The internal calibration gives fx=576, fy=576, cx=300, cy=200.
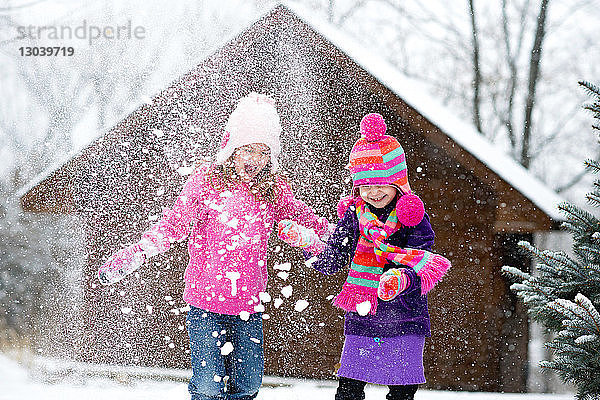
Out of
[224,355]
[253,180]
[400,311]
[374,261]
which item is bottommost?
[224,355]

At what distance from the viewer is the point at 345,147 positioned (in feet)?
16.0

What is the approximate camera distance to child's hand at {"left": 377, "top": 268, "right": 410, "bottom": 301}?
244cm

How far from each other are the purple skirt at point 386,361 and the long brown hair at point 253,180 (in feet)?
2.81

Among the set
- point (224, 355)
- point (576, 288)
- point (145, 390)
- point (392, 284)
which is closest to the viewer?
point (392, 284)

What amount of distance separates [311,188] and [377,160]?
89.4 inches

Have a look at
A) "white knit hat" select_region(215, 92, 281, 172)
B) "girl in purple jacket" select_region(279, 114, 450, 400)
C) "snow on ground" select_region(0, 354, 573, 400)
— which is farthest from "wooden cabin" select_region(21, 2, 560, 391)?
"girl in purple jacket" select_region(279, 114, 450, 400)

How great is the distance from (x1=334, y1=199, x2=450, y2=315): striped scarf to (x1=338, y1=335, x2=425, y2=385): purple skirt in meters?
0.16

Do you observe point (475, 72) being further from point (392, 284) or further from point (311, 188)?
point (392, 284)

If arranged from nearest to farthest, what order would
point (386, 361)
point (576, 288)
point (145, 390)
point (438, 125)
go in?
point (386, 361), point (576, 288), point (438, 125), point (145, 390)

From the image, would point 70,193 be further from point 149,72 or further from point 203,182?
point 149,72

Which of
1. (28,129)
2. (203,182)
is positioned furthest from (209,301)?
(28,129)

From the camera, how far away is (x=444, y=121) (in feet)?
15.0

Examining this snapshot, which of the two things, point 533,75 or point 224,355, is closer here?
point 224,355

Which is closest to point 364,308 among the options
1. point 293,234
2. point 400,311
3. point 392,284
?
point 400,311
